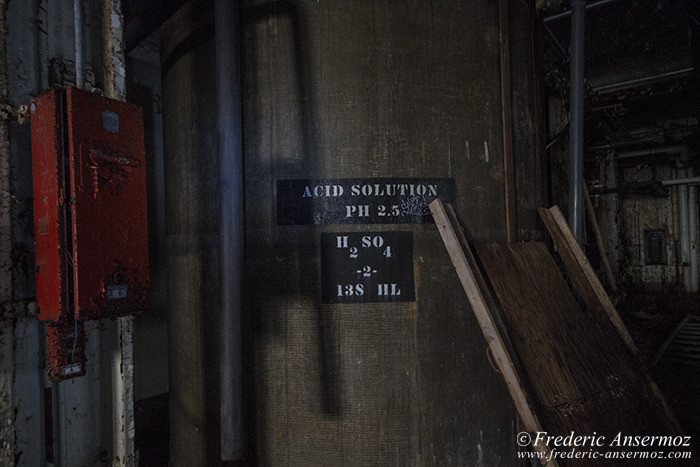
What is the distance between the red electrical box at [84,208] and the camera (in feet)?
5.94

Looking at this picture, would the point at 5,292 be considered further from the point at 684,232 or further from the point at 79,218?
the point at 684,232

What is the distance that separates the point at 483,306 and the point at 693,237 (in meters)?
11.0

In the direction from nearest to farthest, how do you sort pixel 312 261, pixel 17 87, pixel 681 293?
pixel 17 87 < pixel 312 261 < pixel 681 293

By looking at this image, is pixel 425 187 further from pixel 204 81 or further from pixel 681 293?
pixel 681 293

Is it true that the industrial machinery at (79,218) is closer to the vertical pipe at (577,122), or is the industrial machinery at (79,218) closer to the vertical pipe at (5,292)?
the vertical pipe at (5,292)

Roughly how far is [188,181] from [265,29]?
4.25 feet

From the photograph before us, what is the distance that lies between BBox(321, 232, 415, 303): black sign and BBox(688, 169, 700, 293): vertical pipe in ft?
36.5

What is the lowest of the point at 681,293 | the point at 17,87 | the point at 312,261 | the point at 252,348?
the point at 681,293

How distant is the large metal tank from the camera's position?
2.47m

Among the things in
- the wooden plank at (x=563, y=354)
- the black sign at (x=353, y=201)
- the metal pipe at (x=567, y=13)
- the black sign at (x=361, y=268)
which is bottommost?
the wooden plank at (x=563, y=354)

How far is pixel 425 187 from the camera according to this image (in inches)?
101

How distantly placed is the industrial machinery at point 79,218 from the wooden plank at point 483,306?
188cm

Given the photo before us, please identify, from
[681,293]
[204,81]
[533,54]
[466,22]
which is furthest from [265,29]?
[681,293]

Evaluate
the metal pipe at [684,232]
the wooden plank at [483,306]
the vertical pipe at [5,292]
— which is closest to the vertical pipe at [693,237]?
the metal pipe at [684,232]
